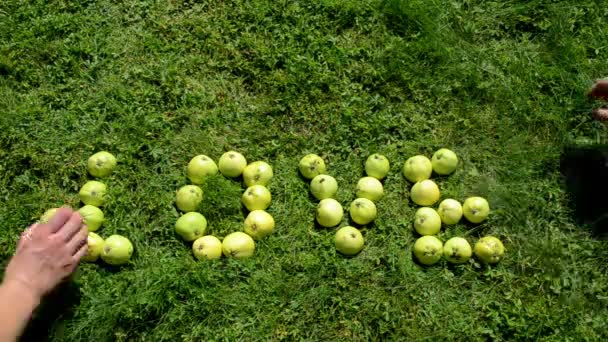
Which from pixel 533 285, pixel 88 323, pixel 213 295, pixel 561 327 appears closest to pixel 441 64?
pixel 533 285

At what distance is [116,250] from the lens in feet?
14.8

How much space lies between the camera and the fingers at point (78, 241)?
165 inches

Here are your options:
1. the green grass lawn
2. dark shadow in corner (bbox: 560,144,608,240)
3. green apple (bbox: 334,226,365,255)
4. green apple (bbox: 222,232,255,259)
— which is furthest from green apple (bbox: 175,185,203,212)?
dark shadow in corner (bbox: 560,144,608,240)

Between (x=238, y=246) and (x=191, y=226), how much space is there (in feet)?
1.33

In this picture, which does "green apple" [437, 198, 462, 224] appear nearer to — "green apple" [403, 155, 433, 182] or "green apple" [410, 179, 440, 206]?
"green apple" [410, 179, 440, 206]

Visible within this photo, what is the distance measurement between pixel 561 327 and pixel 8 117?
4.83 metres

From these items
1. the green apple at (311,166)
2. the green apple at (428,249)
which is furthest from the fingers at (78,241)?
the green apple at (428,249)

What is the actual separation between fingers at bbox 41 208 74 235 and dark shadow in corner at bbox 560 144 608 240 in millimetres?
3913

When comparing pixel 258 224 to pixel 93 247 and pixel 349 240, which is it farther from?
pixel 93 247

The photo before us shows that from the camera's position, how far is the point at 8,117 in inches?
201

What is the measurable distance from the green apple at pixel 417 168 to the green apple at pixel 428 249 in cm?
51

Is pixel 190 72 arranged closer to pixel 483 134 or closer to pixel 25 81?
pixel 25 81

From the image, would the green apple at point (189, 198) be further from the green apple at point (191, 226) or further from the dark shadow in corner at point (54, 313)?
the dark shadow in corner at point (54, 313)

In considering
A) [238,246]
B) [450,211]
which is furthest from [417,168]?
[238,246]
